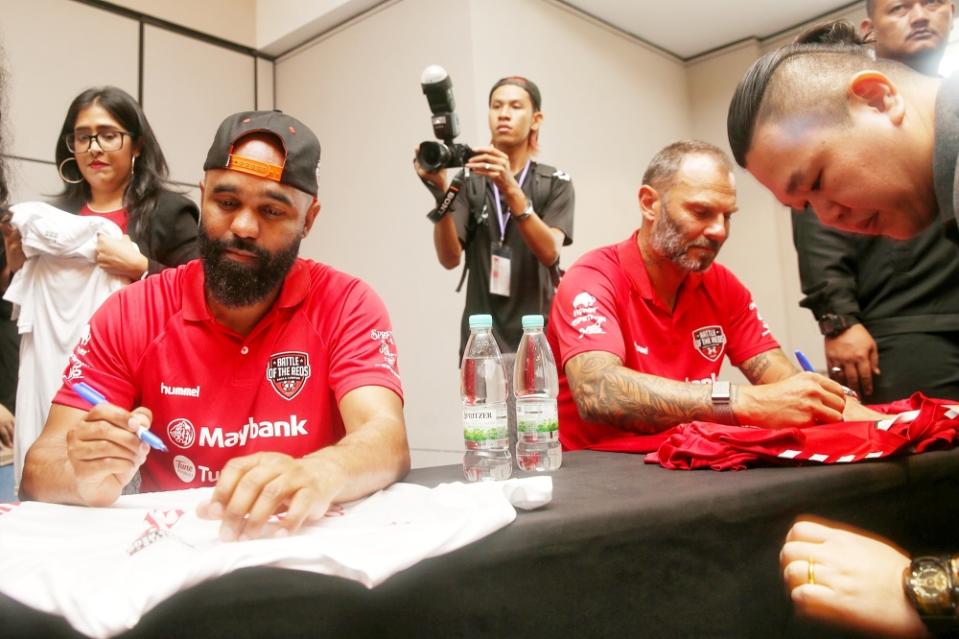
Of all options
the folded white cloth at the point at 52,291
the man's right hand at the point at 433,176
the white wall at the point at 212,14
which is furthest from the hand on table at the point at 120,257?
the white wall at the point at 212,14

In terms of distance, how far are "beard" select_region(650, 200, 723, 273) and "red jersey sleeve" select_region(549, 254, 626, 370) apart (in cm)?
13

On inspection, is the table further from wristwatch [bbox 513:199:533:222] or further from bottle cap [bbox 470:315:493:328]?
wristwatch [bbox 513:199:533:222]

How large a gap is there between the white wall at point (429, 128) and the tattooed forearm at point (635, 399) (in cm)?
185

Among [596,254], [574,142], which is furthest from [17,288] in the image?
[574,142]

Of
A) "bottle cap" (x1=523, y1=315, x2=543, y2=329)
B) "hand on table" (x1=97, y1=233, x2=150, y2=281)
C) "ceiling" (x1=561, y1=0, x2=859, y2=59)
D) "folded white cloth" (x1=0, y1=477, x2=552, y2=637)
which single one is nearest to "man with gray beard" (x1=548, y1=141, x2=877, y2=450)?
"bottle cap" (x1=523, y1=315, x2=543, y2=329)

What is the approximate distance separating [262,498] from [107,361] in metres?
0.62

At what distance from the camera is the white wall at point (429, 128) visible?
10.7 feet

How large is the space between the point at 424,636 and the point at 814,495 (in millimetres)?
577

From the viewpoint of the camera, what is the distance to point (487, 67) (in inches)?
126

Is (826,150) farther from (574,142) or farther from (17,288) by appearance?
(574,142)

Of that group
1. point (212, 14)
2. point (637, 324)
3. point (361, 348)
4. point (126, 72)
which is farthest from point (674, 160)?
point (212, 14)

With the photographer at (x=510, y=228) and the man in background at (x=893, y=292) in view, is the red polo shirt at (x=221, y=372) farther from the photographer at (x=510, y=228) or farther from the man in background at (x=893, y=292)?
the man in background at (x=893, y=292)

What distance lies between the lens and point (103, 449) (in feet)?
2.88

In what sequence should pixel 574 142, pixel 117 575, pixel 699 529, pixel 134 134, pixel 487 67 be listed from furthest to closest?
1. pixel 574 142
2. pixel 487 67
3. pixel 134 134
4. pixel 699 529
5. pixel 117 575
